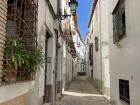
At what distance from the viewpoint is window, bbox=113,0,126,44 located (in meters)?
8.77

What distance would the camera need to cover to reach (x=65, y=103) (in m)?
12.7

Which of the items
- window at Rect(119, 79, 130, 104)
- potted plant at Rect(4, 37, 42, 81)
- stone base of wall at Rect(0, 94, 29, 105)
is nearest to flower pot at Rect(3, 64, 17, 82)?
potted plant at Rect(4, 37, 42, 81)

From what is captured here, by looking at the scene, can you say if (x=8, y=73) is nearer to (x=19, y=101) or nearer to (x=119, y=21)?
(x=19, y=101)

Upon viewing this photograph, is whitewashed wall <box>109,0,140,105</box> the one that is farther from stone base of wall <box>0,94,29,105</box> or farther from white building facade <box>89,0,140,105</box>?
stone base of wall <box>0,94,29,105</box>

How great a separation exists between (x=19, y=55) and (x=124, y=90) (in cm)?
507

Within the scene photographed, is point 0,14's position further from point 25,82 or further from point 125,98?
point 125,98

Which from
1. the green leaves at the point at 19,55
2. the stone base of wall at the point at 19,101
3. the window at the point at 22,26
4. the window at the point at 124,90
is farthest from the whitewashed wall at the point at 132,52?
the stone base of wall at the point at 19,101

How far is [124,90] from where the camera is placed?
8922 millimetres

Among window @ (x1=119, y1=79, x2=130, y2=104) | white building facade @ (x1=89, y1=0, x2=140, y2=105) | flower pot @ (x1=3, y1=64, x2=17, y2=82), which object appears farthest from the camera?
window @ (x1=119, y1=79, x2=130, y2=104)

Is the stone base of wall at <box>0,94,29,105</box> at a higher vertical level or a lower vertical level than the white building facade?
lower

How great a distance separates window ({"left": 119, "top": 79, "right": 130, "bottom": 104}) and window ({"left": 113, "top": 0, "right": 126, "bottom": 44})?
135 cm

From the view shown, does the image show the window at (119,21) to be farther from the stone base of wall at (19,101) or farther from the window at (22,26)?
the stone base of wall at (19,101)

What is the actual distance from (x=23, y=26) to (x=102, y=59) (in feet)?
42.2

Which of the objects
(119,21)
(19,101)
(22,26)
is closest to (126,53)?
(119,21)
